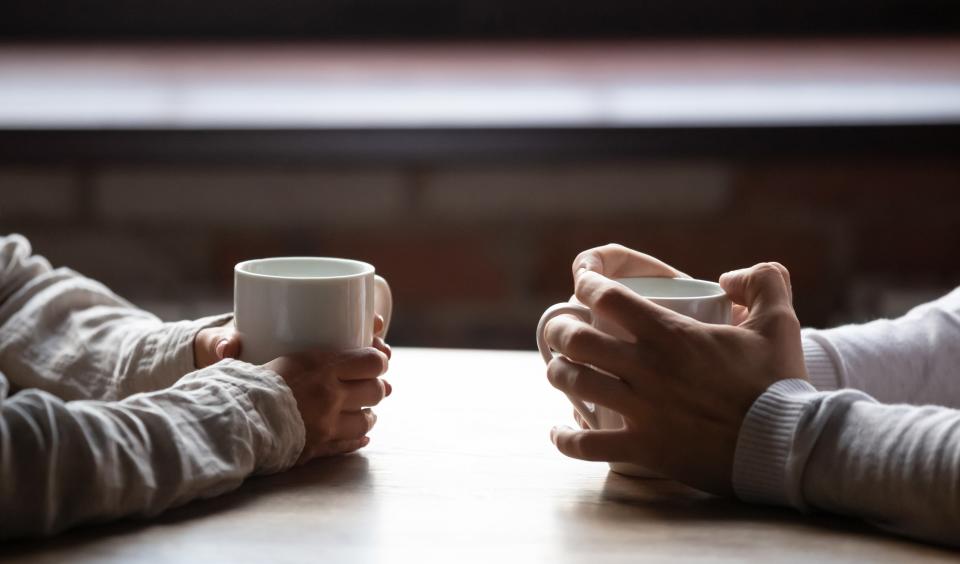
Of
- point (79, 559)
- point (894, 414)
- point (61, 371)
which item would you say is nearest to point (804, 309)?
point (894, 414)

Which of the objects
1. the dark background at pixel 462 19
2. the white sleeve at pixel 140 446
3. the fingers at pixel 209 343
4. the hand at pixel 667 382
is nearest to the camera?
the white sleeve at pixel 140 446

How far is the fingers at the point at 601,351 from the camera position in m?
0.69

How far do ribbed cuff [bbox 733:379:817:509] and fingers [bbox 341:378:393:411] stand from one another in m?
0.28

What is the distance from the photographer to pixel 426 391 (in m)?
0.94

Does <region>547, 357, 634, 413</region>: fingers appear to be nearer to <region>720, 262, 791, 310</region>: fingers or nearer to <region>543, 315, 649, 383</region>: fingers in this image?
<region>543, 315, 649, 383</region>: fingers

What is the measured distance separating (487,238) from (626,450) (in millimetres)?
1155

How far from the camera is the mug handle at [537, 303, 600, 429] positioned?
2.40 feet

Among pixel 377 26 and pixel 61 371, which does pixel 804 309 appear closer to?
pixel 377 26

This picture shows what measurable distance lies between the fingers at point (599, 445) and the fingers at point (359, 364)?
0.17 meters

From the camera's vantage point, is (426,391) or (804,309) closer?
(426,391)

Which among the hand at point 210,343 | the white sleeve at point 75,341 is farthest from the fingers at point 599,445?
the white sleeve at point 75,341

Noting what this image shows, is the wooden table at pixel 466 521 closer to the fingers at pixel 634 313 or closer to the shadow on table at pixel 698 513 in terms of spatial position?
the shadow on table at pixel 698 513

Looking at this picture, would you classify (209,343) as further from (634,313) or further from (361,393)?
(634,313)

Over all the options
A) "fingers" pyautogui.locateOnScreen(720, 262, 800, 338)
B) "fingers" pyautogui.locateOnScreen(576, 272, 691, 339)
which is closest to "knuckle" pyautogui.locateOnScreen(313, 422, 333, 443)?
"fingers" pyautogui.locateOnScreen(576, 272, 691, 339)
